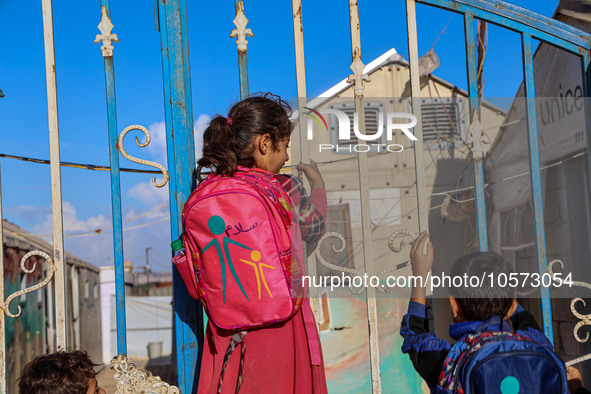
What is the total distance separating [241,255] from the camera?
1635 mm

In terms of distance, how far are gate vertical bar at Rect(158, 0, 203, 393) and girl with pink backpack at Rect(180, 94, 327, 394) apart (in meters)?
0.15

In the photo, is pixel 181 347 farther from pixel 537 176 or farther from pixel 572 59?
pixel 572 59

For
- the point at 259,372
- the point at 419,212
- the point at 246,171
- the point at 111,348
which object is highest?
the point at 246,171

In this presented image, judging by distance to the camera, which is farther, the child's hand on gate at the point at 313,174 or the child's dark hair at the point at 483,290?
the child's hand on gate at the point at 313,174

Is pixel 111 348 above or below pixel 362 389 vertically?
below

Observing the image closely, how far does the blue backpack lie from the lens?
1.49 m

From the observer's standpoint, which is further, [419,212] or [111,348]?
[111,348]

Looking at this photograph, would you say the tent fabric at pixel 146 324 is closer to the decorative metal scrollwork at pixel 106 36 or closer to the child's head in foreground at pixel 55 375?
Answer: the child's head in foreground at pixel 55 375

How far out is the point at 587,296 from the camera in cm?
204

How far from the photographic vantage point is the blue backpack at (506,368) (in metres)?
1.49

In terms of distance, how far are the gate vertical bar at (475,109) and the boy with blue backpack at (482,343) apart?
0.19 metres

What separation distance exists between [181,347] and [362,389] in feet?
16.3

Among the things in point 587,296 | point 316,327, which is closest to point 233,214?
point 316,327

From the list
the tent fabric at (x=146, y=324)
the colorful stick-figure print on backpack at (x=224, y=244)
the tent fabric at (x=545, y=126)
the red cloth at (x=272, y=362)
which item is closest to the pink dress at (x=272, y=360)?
the red cloth at (x=272, y=362)
